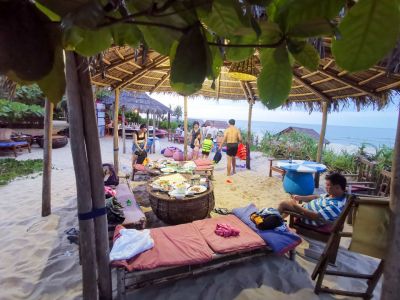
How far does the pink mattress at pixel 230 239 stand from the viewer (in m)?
2.73

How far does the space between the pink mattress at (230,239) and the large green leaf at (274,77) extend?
8.00ft

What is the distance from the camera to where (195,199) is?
12.9ft

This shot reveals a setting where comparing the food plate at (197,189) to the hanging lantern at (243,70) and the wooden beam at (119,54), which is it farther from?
the wooden beam at (119,54)

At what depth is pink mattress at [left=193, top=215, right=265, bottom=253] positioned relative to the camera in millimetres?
2732

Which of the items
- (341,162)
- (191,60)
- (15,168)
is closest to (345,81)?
(341,162)

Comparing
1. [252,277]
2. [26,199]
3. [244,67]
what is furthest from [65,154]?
[252,277]

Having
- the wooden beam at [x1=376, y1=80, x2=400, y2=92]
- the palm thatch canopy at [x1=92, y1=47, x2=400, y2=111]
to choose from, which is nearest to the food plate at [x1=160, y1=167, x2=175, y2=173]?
the palm thatch canopy at [x1=92, y1=47, x2=400, y2=111]

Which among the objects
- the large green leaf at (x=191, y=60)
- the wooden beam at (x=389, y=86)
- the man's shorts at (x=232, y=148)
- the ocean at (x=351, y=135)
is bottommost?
the ocean at (x=351, y=135)

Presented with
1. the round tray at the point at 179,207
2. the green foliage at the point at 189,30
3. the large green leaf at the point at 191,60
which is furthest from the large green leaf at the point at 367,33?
the round tray at the point at 179,207

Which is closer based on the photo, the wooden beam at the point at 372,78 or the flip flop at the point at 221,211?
the wooden beam at the point at 372,78

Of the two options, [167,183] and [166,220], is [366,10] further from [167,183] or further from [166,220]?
[167,183]

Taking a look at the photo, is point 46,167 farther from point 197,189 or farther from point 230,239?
point 230,239

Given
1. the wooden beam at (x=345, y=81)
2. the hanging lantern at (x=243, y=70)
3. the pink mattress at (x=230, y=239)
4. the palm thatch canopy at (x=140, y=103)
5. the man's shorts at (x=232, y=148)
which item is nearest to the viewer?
the pink mattress at (x=230, y=239)

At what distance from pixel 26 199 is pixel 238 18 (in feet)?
19.3
